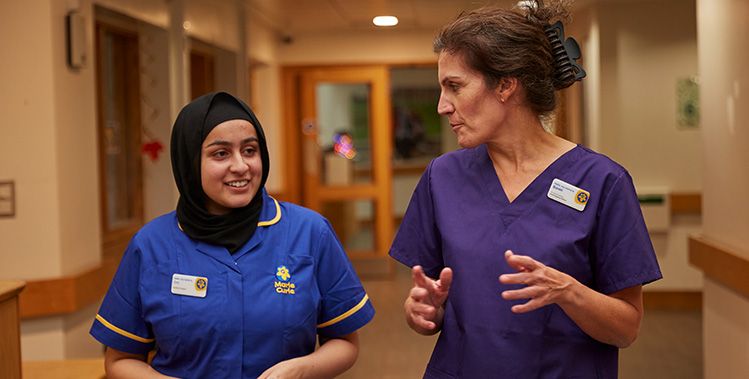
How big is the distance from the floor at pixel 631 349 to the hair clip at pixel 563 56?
372 centimetres

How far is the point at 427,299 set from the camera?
1.77 metres

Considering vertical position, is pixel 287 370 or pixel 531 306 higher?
pixel 531 306

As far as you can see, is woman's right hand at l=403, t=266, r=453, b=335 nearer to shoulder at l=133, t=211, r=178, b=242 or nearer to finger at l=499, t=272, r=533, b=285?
finger at l=499, t=272, r=533, b=285

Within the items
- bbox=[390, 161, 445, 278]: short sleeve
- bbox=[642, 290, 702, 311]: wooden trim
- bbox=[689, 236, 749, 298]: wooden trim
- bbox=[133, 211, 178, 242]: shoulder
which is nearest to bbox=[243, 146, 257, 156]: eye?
bbox=[133, 211, 178, 242]: shoulder

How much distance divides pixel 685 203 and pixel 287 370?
20.1 ft

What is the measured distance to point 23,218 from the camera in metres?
3.88

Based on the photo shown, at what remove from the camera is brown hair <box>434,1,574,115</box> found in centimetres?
176

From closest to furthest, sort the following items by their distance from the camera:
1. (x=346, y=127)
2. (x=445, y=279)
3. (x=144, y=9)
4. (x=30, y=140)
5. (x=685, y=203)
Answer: (x=445, y=279), (x=30, y=140), (x=144, y=9), (x=685, y=203), (x=346, y=127)

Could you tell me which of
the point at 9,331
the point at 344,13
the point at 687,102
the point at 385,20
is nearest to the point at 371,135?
the point at 385,20

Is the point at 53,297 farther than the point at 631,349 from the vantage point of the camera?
No

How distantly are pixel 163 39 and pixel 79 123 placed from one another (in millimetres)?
1752

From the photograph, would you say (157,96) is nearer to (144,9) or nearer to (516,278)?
(144,9)

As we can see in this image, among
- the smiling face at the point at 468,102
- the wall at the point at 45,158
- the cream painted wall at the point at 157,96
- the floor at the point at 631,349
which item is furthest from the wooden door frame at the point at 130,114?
the smiling face at the point at 468,102

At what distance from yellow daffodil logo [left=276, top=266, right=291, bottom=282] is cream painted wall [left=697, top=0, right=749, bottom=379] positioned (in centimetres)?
241
